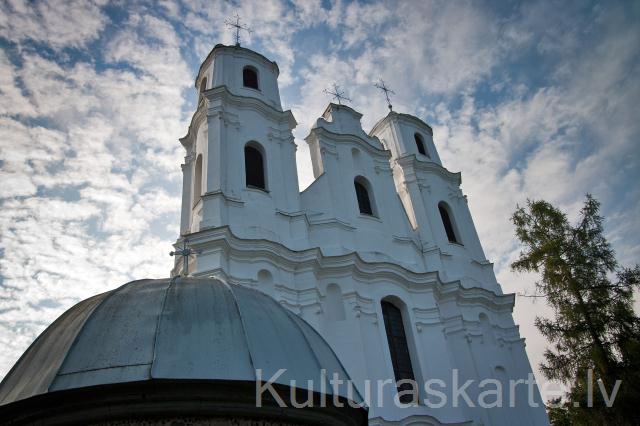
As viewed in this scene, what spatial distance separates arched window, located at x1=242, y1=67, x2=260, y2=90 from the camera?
19.9 meters

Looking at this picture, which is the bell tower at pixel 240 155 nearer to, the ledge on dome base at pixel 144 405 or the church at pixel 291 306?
the church at pixel 291 306

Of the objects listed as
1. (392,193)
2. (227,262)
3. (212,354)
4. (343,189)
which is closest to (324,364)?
(212,354)

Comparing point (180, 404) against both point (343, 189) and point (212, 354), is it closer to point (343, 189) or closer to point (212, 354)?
point (212, 354)

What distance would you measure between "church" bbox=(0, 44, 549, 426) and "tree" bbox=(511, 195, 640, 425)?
309cm

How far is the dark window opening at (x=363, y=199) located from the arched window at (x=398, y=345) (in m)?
3.72

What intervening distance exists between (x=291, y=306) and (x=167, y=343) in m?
8.98

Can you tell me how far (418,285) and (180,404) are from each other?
12833 millimetres

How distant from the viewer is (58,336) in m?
5.84

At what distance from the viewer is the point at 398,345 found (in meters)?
15.4

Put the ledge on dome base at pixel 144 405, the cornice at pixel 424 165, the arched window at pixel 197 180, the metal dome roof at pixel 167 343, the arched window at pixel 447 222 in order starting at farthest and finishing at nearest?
1. the cornice at pixel 424 165
2. the arched window at pixel 447 222
3. the arched window at pixel 197 180
4. the metal dome roof at pixel 167 343
5. the ledge on dome base at pixel 144 405

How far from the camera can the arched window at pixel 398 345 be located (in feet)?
48.3

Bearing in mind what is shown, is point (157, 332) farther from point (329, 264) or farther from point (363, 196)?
point (363, 196)

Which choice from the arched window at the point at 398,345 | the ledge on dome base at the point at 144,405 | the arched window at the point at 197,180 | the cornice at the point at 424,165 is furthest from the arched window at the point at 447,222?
the ledge on dome base at the point at 144,405

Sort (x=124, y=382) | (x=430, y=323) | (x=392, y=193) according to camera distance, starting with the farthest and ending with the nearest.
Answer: (x=392, y=193) → (x=430, y=323) → (x=124, y=382)
